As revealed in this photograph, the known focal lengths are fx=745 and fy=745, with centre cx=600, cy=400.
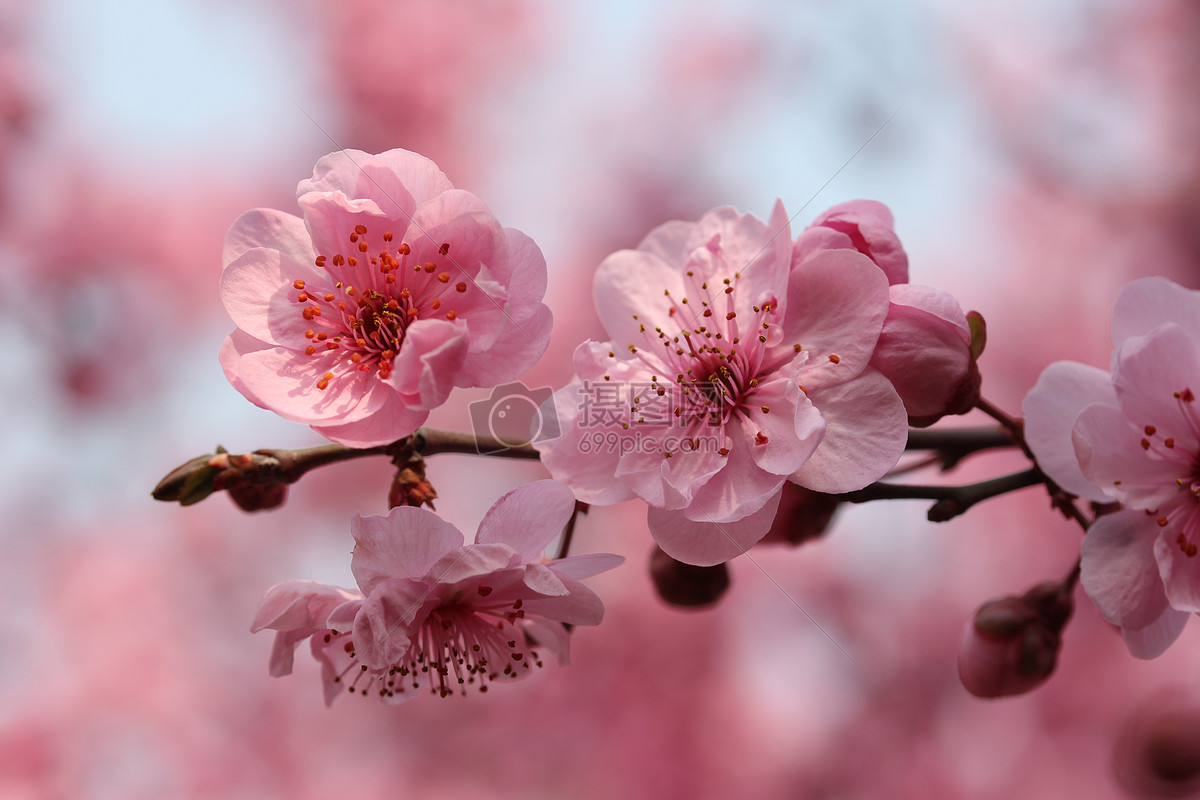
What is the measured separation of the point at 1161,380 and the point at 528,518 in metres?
0.46

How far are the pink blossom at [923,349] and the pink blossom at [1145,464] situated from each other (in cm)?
9

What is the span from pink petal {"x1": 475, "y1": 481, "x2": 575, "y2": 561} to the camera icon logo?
8 cm


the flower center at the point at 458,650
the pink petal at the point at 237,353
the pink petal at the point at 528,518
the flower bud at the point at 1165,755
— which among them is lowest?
the flower bud at the point at 1165,755

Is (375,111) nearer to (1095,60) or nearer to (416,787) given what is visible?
(416,787)

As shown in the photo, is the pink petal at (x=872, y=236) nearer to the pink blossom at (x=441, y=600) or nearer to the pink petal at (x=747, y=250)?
the pink petal at (x=747, y=250)

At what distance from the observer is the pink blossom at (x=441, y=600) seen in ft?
1.51

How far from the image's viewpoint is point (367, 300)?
1.83ft

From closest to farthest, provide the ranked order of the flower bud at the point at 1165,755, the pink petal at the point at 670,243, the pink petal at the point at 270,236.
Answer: the pink petal at the point at 270,236 < the pink petal at the point at 670,243 < the flower bud at the point at 1165,755

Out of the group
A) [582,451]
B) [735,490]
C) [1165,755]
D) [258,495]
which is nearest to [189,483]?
[258,495]

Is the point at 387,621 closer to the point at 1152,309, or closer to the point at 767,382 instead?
the point at 767,382

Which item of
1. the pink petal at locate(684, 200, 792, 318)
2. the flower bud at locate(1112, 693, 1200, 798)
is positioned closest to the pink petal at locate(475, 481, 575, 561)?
the pink petal at locate(684, 200, 792, 318)

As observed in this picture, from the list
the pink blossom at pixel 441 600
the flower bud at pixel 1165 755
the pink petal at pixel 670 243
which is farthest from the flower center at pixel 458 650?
the flower bud at pixel 1165 755

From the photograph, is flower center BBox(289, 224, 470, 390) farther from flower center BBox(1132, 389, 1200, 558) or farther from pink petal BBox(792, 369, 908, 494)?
flower center BBox(1132, 389, 1200, 558)

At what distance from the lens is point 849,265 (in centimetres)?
52
